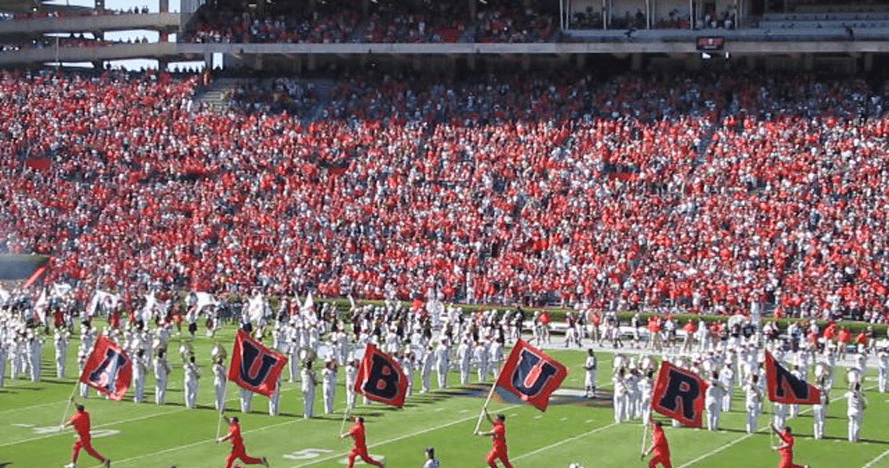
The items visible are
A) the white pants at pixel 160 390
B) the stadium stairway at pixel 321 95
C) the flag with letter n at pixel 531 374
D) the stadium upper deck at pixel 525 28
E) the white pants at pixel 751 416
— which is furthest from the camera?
the stadium stairway at pixel 321 95

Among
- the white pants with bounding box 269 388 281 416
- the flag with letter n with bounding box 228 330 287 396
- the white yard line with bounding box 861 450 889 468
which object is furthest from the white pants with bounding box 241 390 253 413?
the white yard line with bounding box 861 450 889 468

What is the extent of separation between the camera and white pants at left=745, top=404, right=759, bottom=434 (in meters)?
30.2

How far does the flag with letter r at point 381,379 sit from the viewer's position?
89.8ft

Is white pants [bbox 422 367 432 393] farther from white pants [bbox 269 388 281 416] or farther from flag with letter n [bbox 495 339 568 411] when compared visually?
flag with letter n [bbox 495 339 568 411]

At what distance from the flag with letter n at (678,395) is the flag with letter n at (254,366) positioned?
6.37m

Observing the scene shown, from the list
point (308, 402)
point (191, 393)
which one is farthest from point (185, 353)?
point (308, 402)

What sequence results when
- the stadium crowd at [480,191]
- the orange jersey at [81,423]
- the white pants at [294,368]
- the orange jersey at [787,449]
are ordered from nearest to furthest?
the orange jersey at [787,449] → the orange jersey at [81,423] → the white pants at [294,368] → the stadium crowd at [480,191]

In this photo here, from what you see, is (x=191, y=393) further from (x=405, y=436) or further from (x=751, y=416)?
(x=751, y=416)

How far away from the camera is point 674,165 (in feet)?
174

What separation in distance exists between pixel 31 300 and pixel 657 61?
23.7 metres

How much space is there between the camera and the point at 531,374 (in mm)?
25875

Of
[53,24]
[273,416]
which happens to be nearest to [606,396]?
[273,416]

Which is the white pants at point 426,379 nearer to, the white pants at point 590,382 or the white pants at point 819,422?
the white pants at point 590,382

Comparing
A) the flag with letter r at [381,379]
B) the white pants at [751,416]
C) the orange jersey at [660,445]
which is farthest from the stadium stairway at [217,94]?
the orange jersey at [660,445]
